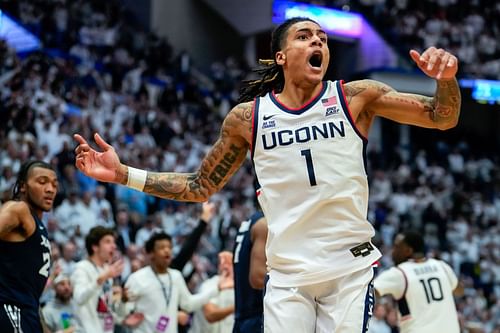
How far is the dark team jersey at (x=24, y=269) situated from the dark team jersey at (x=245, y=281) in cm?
160

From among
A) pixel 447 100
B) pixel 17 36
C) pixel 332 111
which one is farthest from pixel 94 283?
pixel 17 36

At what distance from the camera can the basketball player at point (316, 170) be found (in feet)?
14.1

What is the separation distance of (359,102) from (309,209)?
0.66 meters

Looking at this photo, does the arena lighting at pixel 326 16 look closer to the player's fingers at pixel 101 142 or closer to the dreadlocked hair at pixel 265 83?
the dreadlocked hair at pixel 265 83

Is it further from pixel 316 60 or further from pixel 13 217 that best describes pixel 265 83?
pixel 13 217

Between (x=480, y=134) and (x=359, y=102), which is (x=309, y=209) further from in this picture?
(x=480, y=134)

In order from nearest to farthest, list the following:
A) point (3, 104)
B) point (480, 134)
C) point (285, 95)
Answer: point (285, 95), point (3, 104), point (480, 134)

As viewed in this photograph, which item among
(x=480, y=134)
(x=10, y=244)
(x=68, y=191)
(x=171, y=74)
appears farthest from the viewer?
(x=480, y=134)

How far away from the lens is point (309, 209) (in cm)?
435

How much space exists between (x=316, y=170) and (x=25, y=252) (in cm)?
242

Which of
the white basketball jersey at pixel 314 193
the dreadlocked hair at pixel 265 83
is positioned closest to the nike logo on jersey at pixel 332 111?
the white basketball jersey at pixel 314 193

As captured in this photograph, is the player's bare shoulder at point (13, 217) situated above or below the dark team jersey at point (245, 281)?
above

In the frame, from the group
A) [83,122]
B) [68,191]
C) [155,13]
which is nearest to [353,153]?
[68,191]

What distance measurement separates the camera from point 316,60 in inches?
185
